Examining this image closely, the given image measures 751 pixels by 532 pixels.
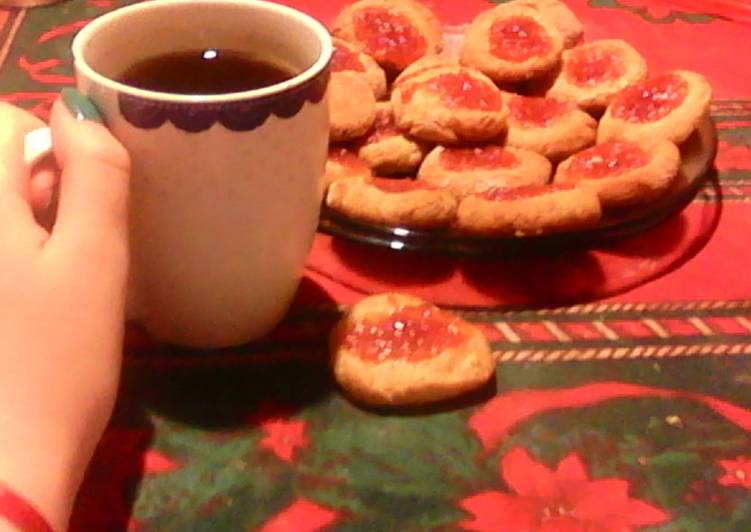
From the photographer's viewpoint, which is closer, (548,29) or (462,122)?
(462,122)

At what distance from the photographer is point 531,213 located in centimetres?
55

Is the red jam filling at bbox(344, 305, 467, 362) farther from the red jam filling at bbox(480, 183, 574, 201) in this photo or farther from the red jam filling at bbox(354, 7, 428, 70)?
the red jam filling at bbox(354, 7, 428, 70)

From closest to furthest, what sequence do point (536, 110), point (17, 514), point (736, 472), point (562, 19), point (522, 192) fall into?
point (17, 514) < point (736, 472) < point (522, 192) < point (536, 110) < point (562, 19)

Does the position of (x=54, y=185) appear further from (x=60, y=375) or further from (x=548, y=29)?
(x=548, y=29)

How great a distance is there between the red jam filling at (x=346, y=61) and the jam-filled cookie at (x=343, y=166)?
0.09 meters

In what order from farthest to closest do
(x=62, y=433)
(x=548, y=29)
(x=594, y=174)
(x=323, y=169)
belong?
(x=548, y=29) < (x=594, y=174) < (x=323, y=169) < (x=62, y=433)

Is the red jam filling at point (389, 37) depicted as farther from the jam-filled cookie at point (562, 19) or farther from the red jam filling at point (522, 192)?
the red jam filling at point (522, 192)

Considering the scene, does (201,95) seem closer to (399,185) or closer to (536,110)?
(399,185)

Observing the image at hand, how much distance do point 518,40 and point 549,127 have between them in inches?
3.8

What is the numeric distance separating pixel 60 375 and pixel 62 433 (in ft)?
0.08

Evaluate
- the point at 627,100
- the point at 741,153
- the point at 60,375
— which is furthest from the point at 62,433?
the point at 741,153

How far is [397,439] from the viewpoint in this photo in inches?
19.0

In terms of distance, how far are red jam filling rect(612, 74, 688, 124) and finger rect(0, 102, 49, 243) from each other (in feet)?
1.27

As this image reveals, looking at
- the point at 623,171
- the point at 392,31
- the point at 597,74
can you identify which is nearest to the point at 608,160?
the point at 623,171
